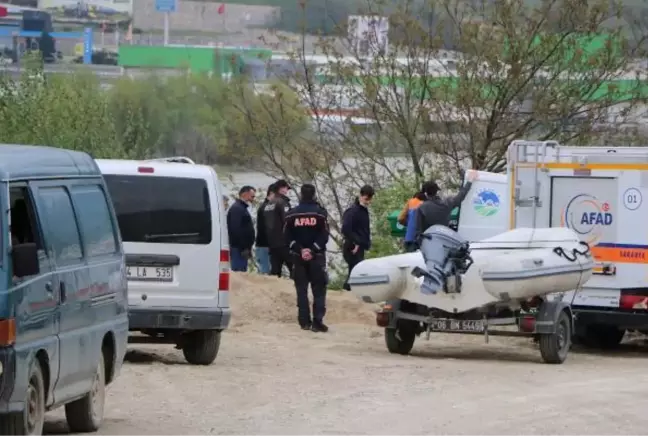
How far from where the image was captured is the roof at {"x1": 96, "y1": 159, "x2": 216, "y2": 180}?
1428cm

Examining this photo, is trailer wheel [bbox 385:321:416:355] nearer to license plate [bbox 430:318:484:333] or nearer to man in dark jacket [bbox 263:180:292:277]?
license plate [bbox 430:318:484:333]

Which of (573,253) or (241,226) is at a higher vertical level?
(573,253)

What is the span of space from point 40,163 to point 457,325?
25.0 ft

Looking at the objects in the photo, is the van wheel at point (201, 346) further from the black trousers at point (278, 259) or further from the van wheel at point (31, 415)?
the black trousers at point (278, 259)

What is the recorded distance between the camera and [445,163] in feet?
101

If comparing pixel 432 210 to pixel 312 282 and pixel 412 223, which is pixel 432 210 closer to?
pixel 412 223

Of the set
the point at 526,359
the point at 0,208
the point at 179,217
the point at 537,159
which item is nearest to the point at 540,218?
the point at 537,159

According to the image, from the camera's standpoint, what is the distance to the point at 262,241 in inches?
929

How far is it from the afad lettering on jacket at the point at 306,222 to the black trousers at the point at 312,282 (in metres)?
0.39

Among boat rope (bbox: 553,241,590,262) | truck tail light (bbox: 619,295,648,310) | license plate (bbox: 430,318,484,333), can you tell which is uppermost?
boat rope (bbox: 553,241,590,262)

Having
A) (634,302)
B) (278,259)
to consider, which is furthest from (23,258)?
(278,259)

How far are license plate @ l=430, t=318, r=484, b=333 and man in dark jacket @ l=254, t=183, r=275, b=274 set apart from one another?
6293mm

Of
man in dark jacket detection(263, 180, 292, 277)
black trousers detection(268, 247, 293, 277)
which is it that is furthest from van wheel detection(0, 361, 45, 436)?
black trousers detection(268, 247, 293, 277)

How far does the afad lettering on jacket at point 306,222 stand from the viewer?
18594 mm
